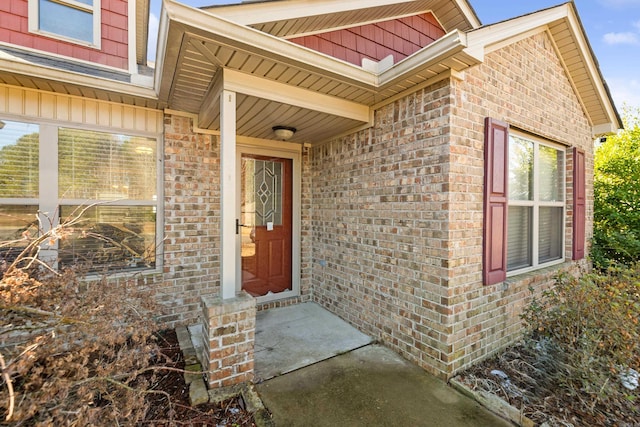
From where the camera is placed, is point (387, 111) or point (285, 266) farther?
point (285, 266)

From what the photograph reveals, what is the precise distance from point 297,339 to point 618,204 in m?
6.10

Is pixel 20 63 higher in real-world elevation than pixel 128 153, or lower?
higher

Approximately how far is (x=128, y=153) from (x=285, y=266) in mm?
2541

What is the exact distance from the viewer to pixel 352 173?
374 centimetres

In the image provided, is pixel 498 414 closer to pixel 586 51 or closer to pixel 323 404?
pixel 323 404

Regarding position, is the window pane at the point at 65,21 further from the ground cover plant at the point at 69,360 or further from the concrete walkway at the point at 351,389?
the concrete walkway at the point at 351,389

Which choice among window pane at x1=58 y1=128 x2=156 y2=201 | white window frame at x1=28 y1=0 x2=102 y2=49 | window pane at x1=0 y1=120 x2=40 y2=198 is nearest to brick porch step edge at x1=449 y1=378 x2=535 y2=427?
window pane at x1=58 y1=128 x2=156 y2=201

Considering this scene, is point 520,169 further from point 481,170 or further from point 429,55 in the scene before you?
point 429,55

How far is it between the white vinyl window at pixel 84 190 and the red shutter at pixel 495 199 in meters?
3.54

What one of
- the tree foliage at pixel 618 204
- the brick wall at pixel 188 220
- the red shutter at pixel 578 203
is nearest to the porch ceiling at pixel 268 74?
the brick wall at pixel 188 220

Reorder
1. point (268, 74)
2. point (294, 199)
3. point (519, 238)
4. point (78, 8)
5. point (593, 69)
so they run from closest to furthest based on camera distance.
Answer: point (268, 74) → point (519, 238) → point (78, 8) → point (593, 69) → point (294, 199)

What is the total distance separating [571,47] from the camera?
3.81 metres

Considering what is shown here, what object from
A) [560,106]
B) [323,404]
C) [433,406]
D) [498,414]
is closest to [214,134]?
[323,404]

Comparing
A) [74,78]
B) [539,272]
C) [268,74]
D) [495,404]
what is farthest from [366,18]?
[495,404]
